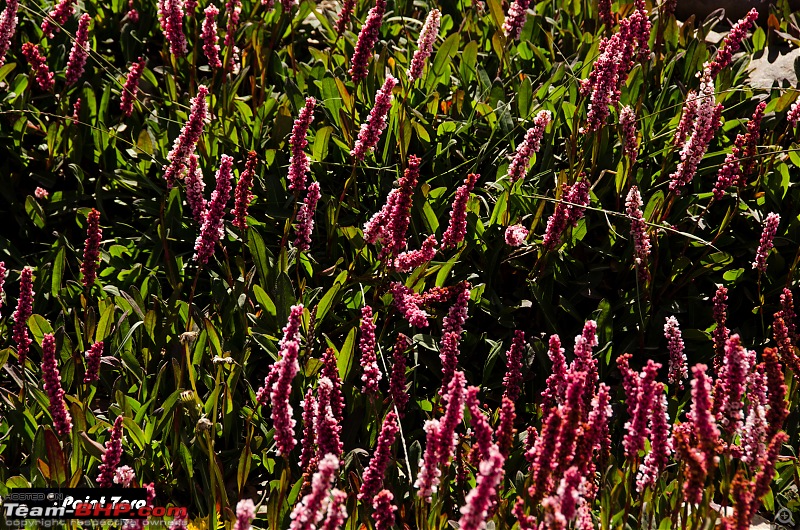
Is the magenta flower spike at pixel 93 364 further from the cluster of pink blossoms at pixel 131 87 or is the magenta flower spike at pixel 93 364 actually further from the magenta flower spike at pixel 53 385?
the cluster of pink blossoms at pixel 131 87

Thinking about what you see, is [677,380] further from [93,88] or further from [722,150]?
[93,88]

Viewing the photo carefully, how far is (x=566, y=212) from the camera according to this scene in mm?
3256

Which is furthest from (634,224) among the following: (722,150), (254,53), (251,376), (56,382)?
(254,53)

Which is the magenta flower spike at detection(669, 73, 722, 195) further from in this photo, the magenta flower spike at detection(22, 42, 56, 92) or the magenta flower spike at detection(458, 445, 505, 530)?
the magenta flower spike at detection(22, 42, 56, 92)

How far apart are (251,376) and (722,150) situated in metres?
2.20

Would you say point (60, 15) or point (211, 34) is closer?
point (211, 34)

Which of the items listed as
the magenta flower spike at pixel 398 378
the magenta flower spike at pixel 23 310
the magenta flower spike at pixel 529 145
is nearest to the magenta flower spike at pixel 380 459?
the magenta flower spike at pixel 398 378

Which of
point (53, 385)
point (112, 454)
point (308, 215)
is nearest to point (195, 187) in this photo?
point (308, 215)

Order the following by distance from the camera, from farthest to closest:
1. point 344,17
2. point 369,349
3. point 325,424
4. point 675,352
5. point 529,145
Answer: point 344,17 < point 529,145 < point 675,352 < point 369,349 < point 325,424

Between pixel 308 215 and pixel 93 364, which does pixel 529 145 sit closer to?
pixel 308 215

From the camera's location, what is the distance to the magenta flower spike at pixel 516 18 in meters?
4.14

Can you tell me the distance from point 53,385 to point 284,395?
753mm

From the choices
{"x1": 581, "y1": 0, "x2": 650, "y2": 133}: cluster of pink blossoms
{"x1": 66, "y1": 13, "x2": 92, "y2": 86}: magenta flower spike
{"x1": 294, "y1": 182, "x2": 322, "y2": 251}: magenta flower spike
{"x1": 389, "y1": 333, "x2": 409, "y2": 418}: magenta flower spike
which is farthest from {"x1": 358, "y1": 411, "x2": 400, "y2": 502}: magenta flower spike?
{"x1": 66, "y1": 13, "x2": 92, "y2": 86}: magenta flower spike

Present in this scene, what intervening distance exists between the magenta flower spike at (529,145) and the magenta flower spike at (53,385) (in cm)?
172
